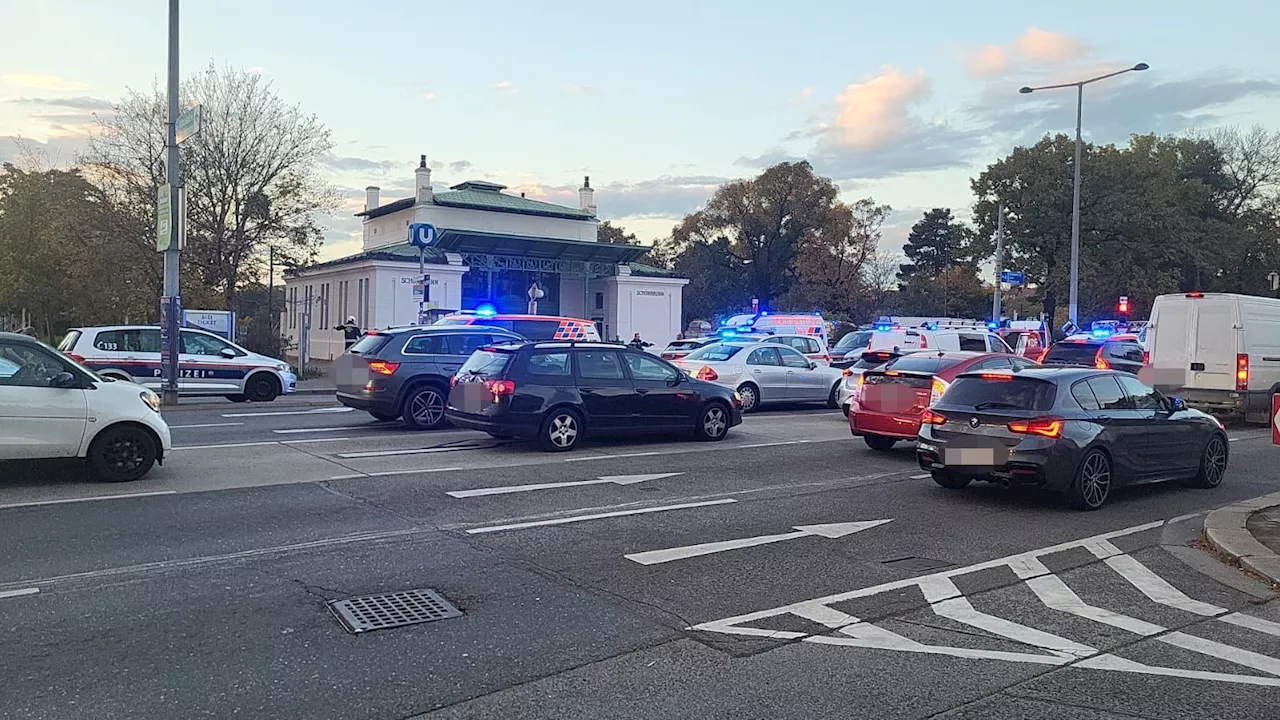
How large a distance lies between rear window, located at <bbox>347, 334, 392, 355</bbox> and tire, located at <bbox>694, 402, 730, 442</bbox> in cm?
536

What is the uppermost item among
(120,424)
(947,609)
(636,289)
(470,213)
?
(470,213)

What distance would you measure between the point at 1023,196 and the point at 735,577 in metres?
56.5

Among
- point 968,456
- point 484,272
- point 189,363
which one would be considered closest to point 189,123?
point 189,363

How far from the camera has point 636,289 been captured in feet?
155

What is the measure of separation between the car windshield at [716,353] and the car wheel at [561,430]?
24.0ft

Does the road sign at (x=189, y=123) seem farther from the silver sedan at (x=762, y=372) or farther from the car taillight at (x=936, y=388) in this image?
the car taillight at (x=936, y=388)

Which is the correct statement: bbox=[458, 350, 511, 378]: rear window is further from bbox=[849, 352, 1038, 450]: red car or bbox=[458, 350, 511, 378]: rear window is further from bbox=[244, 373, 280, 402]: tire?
bbox=[244, 373, 280, 402]: tire

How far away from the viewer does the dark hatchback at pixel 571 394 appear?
43.3ft

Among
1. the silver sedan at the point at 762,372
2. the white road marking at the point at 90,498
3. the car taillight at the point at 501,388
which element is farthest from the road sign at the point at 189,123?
the white road marking at the point at 90,498

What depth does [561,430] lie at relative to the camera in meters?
13.5

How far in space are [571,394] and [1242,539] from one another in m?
7.94

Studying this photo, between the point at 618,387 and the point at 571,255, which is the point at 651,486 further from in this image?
the point at 571,255

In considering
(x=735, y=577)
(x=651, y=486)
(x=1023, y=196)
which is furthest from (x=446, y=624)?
(x=1023, y=196)

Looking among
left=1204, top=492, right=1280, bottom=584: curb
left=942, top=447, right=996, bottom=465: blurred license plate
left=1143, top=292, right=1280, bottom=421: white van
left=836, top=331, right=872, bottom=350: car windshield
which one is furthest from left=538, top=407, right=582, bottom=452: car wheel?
left=836, top=331, right=872, bottom=350: car windshield
